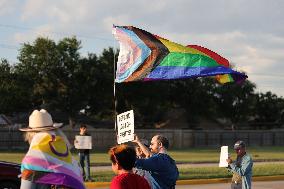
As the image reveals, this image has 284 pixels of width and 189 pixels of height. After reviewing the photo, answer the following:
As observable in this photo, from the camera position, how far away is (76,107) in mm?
60750

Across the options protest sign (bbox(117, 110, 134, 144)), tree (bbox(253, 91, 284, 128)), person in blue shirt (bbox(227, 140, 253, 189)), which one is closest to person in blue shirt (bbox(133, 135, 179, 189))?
protest sign (bbox(117, 110, 134, 144))

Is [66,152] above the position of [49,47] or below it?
below

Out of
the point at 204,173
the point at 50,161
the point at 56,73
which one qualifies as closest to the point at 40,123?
the point at 50,161

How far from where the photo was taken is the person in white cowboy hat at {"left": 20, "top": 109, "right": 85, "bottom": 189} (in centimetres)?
459

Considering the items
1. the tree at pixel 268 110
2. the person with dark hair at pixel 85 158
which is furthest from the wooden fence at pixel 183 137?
the tree at pixel 268 110

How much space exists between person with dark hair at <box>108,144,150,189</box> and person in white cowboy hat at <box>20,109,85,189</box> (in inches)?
12.2

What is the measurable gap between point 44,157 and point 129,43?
7.61 metres

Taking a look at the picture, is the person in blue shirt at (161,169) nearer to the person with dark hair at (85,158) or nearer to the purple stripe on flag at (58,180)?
the purple stripe on flag at (58,180)

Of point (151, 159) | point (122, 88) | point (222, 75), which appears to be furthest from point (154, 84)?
point (151, 159)

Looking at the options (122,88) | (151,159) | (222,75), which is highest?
(122,88)

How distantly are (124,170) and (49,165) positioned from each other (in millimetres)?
621

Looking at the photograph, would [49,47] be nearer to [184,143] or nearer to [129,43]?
[184,143]

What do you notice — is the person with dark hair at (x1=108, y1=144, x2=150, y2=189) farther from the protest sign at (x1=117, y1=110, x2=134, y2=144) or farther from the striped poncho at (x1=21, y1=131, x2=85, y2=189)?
the protest sign at (x1=117, y1=110, x2=134, y2=144)

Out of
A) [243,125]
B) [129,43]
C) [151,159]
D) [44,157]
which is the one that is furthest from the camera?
[243,125]
